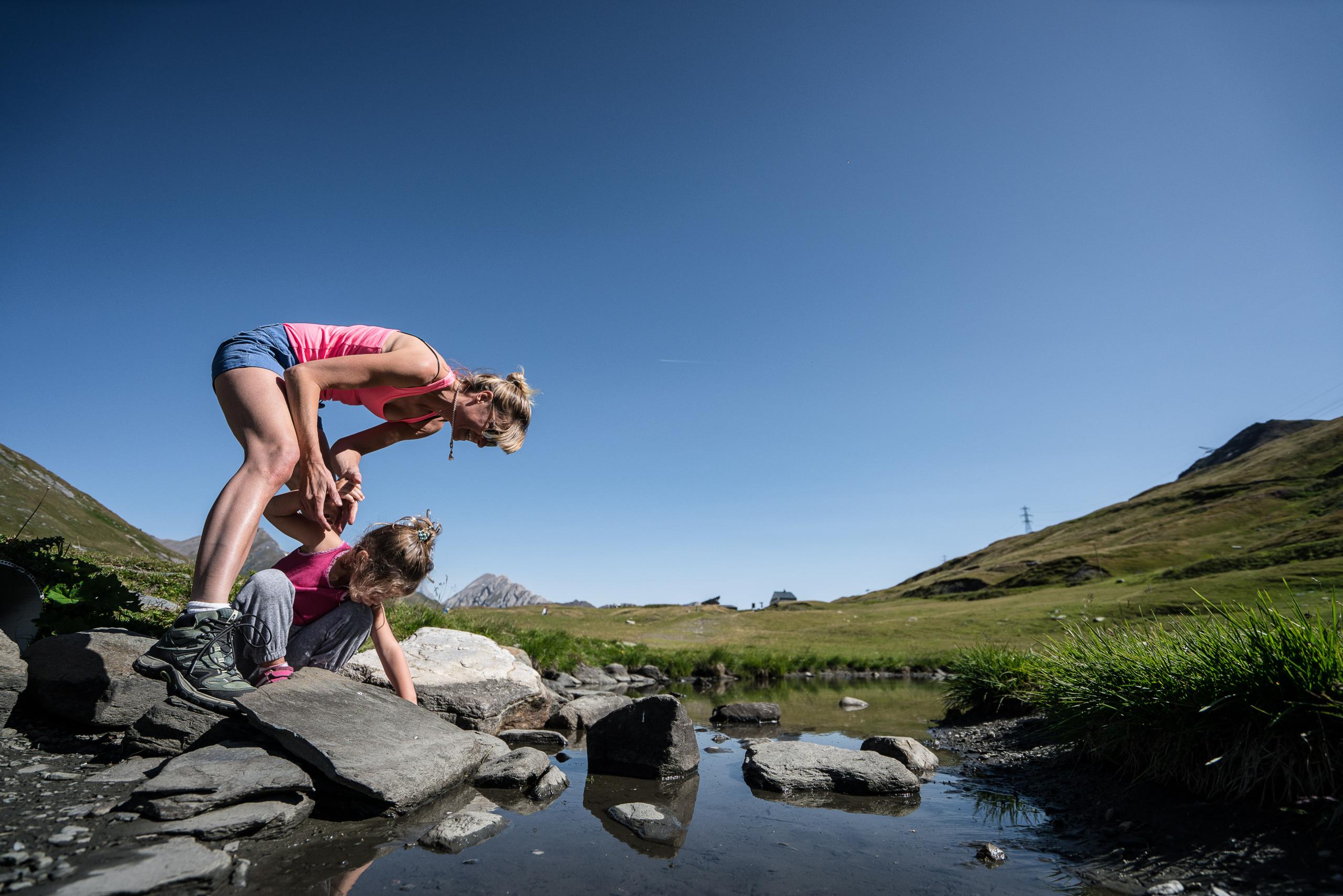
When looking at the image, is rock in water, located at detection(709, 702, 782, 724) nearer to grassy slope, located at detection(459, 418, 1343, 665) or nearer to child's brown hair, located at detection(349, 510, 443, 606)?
grassy slope, located at detection(459, 418, 1343, 665)

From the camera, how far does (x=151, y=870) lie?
241 cm

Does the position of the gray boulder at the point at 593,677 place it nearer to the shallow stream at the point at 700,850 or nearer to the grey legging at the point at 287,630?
the shallow stream at the point at 700,850

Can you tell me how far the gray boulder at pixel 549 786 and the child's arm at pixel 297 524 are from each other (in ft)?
7.90

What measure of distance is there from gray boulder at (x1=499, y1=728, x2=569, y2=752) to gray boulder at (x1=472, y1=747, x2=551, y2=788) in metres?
1.98

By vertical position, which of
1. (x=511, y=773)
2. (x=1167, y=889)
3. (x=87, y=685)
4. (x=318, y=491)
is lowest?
(x=1167, y=889)

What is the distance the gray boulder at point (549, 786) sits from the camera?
4.53m

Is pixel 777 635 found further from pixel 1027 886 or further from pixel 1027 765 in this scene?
pixel 1027 886

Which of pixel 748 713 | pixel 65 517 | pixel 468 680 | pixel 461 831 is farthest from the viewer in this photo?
pixel 65 517

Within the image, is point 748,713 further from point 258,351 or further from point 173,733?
point 258,351

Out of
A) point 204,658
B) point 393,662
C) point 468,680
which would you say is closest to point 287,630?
point 204,658

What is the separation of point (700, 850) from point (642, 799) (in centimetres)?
133

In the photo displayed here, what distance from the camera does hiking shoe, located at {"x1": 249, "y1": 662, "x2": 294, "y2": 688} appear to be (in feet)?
13.7

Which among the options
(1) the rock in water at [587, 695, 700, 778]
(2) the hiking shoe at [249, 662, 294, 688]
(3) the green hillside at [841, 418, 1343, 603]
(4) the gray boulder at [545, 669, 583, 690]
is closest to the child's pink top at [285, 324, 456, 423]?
(2) the hiking shoe at [249, 662, 294, 688]

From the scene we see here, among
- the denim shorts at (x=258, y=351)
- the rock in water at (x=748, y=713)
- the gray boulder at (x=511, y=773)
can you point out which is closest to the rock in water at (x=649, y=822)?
the gray boulder at (x=511, y=773)
